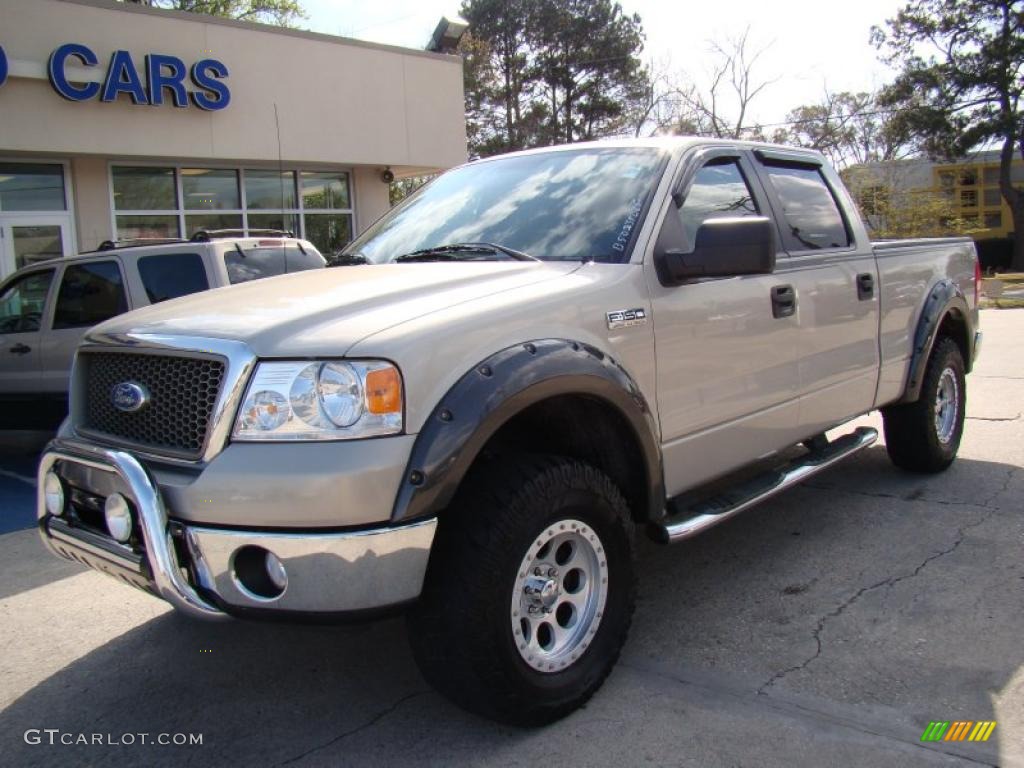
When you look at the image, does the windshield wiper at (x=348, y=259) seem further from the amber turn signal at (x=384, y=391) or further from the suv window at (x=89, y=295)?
the suv window at (x=89, y=295)

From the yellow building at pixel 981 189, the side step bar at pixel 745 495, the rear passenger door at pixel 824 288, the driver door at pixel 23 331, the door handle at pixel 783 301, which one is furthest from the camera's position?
the yellow building at pixel 981 189

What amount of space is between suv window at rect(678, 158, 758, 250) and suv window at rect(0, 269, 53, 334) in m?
5.76

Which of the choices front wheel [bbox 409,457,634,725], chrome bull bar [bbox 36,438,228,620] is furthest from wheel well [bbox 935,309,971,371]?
chrome bull bar [bbox 36,438,228,620]

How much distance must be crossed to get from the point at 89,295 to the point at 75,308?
21cm

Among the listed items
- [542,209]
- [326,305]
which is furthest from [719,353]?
[326,305]

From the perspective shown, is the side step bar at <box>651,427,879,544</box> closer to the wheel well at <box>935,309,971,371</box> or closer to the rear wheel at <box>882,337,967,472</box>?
the rear wheel at <box>882,337,967,472</box>

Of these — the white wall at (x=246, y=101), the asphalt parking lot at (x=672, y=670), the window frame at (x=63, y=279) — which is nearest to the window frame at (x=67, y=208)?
the white wall at (x=246, y=101)

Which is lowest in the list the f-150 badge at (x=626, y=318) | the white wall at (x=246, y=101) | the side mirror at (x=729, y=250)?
the f-150 badge at (x=626, y=318)

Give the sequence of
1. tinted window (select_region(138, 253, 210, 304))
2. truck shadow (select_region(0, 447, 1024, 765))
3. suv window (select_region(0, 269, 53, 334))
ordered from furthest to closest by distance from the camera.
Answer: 1. suv window (select_region(0, 269, 53, 334))
2. tinted window (select_region(138, 253, 210, 304))
3. truck shadow (select_region(0, 447, 1024, 765))

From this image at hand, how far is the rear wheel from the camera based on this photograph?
18.1ft

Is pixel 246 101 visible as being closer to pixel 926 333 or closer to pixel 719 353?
pixel 926 333

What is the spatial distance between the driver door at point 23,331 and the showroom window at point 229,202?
678 cm

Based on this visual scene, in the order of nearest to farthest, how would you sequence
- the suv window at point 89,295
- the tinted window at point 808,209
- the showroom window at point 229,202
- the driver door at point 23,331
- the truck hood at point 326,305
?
the truck hood at point 326,305
the tinted window at point 808,209
the suv window at point 89,295
the driver door at point 23,331
the showroom window at point 229,202

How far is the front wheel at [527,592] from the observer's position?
263 centimetres
